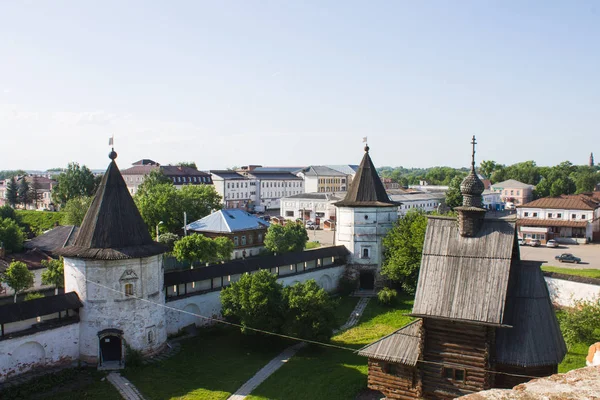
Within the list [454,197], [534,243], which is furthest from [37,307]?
[534,243]

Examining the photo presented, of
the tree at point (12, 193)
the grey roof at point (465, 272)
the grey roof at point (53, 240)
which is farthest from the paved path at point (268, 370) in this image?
the tree at point (12, 193)

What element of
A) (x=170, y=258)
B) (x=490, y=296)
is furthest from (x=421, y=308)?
(x=170, y=258)

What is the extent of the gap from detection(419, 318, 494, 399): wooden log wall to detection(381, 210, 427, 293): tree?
14.6 m

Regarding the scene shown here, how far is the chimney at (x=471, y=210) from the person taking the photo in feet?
56.8

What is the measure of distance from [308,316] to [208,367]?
5058 millimetres

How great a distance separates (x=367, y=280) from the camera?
36156 millimetres

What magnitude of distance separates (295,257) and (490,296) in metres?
17.6

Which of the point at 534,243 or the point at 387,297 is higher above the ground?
the point at 534,243

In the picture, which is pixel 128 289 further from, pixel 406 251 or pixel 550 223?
pixel 550 223

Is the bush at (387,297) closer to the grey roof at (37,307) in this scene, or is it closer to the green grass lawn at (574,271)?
the green grass lawn at (574,271)

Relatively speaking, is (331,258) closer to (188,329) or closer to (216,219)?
(188,329)

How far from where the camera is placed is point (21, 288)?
32.3m

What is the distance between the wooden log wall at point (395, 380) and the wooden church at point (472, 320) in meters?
0.04

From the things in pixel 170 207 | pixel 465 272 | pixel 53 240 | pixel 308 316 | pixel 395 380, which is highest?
pixel 170 207
